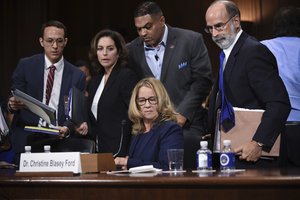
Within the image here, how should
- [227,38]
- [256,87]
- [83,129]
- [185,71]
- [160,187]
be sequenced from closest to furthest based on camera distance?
[160,187], [256,87], [227,38], [83,129], [185,71]

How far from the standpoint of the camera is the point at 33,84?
4238 millimetres

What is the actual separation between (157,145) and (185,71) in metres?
0.92

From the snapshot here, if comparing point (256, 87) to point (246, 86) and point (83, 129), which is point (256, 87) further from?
point (83, 129)

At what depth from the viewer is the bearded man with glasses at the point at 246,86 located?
118 inches

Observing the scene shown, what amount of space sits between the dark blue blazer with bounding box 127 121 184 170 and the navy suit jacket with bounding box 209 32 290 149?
214 mm

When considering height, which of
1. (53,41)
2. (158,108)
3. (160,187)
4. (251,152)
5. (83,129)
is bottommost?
(160,187)

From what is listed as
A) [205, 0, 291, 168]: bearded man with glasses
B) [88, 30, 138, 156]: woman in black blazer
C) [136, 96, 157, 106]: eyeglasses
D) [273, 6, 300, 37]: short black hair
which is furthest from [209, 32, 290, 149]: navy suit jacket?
[88, 30, 138, 156]: woman in black blazer

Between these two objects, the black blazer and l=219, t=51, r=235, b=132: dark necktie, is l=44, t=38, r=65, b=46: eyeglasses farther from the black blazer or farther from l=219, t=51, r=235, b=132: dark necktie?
l=219, t=51, r=235, b=132: dark necktie

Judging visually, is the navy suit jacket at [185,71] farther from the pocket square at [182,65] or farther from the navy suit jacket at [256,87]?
the navy suit jacket at [256,87]

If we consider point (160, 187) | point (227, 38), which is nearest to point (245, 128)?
point (227, 38)

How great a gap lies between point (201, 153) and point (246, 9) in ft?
13.5

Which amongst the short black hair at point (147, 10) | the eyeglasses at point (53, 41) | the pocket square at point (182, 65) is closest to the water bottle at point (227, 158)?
the pocket square at point (182, 65)

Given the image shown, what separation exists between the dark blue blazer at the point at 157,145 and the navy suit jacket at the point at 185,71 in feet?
2.05

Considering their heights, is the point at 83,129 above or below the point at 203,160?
above
